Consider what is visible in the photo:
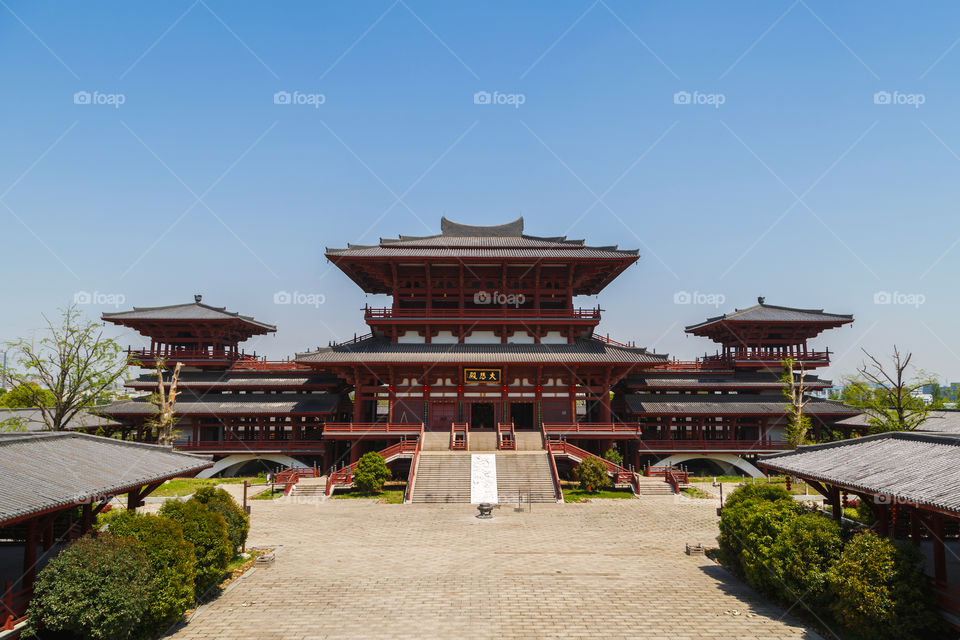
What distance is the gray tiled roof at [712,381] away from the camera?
42.6 metres

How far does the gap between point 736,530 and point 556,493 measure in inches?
520

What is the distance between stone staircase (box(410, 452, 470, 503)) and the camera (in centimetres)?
3030

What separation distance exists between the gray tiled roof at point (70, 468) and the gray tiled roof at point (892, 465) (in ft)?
57.2

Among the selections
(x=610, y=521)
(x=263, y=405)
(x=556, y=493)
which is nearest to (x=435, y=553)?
(x=610, y=521)

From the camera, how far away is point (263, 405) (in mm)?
40344

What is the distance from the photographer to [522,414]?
1588 inches

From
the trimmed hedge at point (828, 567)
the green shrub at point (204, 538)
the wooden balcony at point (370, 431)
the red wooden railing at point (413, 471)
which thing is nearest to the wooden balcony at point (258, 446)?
the wooden balcony at point (370, 431)

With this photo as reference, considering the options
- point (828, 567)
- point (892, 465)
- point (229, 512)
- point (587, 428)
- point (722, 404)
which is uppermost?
point (722, 404)

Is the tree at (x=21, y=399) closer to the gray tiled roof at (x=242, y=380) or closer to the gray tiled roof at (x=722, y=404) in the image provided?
the gray tiled roof at (x=242, y=380)

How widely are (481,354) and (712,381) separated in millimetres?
17551

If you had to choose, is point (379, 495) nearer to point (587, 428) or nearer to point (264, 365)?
point (587, 428)

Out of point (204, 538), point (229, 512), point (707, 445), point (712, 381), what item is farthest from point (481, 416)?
point (204, 538)

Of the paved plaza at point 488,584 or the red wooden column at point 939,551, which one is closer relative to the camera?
the red wooden column at point 939,551

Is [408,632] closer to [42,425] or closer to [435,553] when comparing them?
[435,553]
